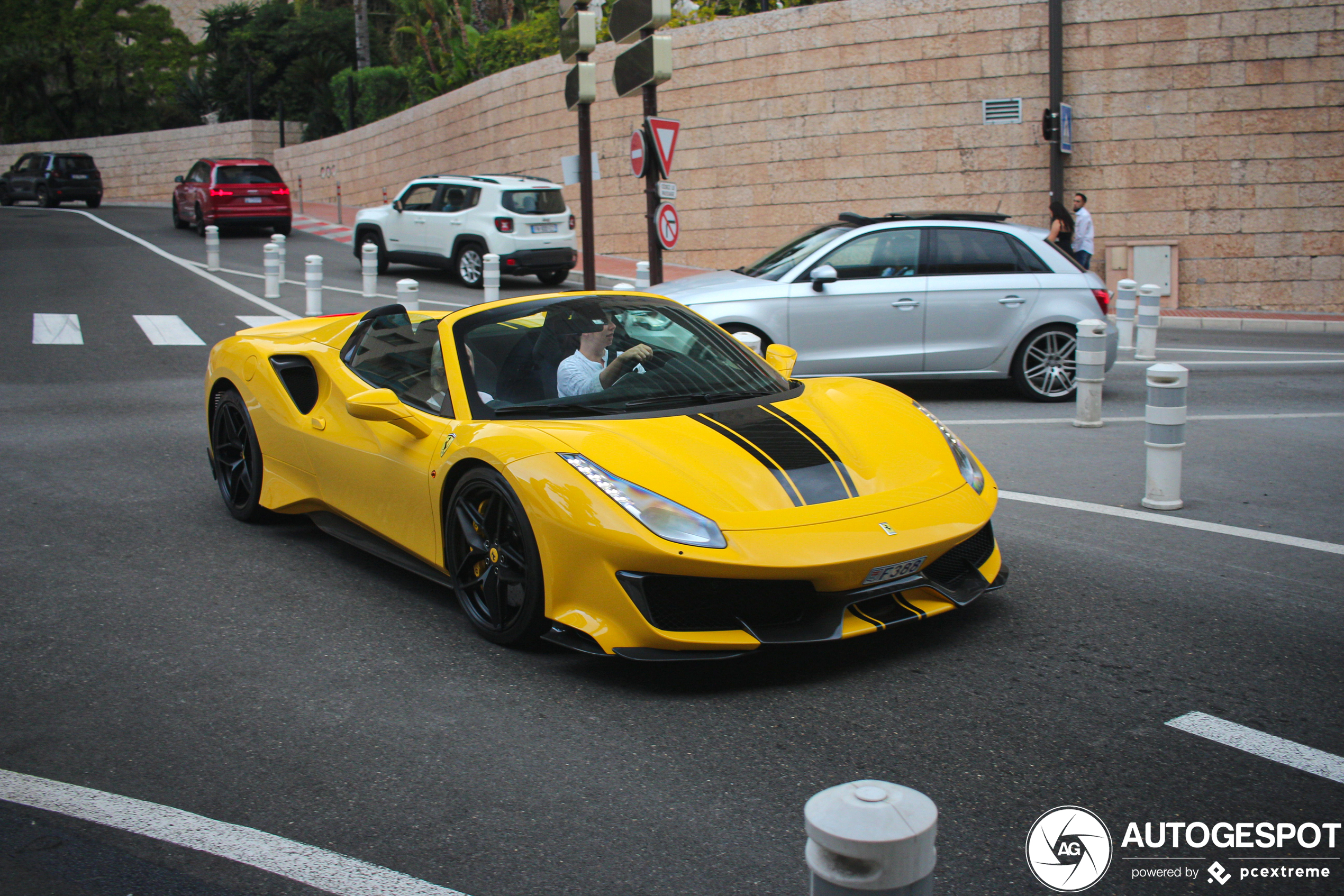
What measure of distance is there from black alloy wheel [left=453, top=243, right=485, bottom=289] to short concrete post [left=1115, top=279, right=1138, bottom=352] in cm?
1037

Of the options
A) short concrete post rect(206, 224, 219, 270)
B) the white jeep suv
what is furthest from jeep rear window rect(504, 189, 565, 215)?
short concrete post rect(206, 224, 219, 270)

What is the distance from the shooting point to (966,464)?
16.0 feet

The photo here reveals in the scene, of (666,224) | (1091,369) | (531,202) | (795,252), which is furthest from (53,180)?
(1091,369)

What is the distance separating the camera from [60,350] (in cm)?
1307

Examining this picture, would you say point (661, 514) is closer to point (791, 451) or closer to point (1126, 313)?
point (791, 451)

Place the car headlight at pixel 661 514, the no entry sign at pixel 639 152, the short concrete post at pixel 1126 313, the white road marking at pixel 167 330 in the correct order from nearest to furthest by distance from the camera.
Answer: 1. the car headlight at pixel 661 514
2. the short concrete post at pixel 1126 313
3. the white road marking at pixel 167 330
4. the no entry sign at pixel 639 152

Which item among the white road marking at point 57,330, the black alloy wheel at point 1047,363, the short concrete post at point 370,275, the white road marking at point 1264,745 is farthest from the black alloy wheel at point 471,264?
the white road marking at point 1264,745

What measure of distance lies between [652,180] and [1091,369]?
7.14 metres

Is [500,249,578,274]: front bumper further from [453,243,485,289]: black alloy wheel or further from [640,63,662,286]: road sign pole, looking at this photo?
[640,63,662,286]: road sign pole

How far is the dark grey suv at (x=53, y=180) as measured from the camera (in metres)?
39.4

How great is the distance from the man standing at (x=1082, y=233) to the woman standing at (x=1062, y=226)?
2.9 inches

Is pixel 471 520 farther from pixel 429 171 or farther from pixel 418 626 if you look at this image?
pixel 429 171

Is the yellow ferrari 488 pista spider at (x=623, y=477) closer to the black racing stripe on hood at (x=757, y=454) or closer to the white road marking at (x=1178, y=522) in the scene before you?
the black racing stripe on hood at (x=757, y=454)

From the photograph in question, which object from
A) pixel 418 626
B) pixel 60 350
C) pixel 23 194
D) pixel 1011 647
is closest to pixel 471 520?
pixel 418 626
